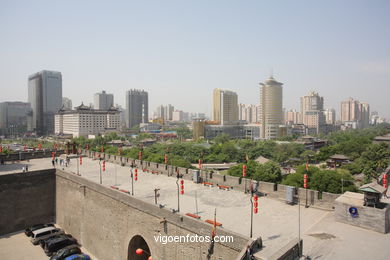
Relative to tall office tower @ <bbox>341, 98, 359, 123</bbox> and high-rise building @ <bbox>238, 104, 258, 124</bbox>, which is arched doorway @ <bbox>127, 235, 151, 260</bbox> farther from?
tall office tower @ <bbox>341, 98, 359, 123</bbox>

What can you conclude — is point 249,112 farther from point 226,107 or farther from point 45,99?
point 45,99

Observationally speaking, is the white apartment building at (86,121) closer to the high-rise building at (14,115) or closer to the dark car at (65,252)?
the high-rise building at (14,115)

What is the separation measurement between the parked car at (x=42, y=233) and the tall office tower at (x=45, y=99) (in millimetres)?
131012

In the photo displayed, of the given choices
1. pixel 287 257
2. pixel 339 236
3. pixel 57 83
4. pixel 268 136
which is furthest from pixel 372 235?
pixel 57 83

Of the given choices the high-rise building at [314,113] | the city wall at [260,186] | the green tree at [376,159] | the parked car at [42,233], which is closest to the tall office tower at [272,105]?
the high-rise building at [314,113]

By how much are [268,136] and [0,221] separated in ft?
305

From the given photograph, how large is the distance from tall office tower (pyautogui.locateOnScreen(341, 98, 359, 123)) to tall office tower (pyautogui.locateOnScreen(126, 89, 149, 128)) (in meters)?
141

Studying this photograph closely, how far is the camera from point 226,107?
123875mm

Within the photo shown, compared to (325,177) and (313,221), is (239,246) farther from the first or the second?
(325,177)

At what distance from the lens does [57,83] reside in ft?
459

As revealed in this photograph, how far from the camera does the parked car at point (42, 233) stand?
1786 cm

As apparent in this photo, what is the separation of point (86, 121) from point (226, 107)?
205 feet

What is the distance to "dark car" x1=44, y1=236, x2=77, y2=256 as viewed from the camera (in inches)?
642

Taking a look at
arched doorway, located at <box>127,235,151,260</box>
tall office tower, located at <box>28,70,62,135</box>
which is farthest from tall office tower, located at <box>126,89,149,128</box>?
arched doorway, located at <box>127,235,151,260</box>
